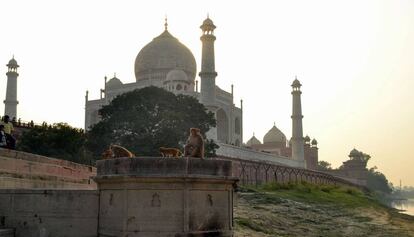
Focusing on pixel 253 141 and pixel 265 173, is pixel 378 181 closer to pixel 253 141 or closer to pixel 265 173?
pixel 253 141

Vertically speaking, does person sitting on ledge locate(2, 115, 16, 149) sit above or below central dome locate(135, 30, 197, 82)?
below

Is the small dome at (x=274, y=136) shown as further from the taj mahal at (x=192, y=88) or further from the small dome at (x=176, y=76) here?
the small dome at (x=176, y=76)

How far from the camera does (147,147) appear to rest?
23.8 metres

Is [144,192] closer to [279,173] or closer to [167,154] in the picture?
[167,154]

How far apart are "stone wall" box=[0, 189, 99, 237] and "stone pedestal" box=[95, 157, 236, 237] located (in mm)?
467

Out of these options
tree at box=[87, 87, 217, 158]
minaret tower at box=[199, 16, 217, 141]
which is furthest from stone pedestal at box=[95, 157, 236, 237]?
minaret tower at box=[199, 16, 217, 141]

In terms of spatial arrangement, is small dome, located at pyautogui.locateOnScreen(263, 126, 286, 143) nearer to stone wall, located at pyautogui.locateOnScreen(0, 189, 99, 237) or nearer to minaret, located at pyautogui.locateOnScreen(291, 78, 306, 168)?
minaret, located at pyautogui.locateOnScreen(291, 78, 306, 168)

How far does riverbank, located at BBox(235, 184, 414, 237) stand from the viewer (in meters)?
14.0

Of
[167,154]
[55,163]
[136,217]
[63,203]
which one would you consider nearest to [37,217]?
[63,203]

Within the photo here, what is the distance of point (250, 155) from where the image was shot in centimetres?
4350

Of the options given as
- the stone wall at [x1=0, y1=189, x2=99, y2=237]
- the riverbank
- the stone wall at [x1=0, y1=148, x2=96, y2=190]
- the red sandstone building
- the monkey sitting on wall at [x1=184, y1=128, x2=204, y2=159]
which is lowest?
the riverbank

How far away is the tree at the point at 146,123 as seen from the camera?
79.2 feet

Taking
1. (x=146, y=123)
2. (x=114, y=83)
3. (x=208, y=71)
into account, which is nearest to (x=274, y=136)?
(x=114, y=83)

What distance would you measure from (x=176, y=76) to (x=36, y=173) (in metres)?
31.3
